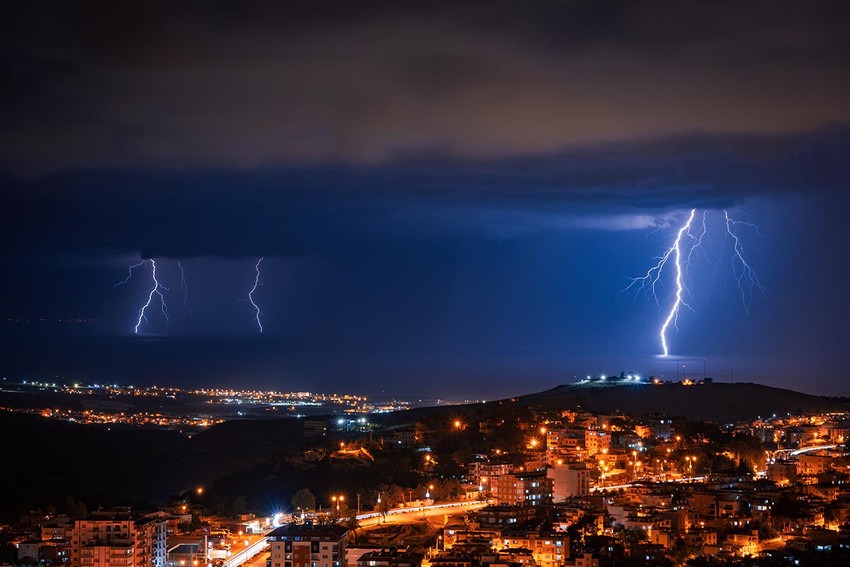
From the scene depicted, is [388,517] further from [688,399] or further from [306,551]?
[688,399]

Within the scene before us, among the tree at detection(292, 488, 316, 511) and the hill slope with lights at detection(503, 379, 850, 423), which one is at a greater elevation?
the hill slope with lights at detection(503, 379, 850, 423)

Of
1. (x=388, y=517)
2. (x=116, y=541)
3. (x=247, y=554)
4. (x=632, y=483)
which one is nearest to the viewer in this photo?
(x=116, y=541)

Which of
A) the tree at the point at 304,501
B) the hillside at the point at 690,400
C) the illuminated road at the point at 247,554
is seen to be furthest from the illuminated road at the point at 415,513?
the hillside at the point at 690,400

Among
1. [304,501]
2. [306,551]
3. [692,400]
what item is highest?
[692,400]

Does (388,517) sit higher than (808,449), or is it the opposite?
(808,449)

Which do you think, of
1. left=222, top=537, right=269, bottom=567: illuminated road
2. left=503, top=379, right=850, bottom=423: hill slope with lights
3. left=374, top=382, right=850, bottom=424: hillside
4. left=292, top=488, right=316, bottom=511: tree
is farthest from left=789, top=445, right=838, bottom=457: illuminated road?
left=222, top=537, right=269, bottom=567: illuminated road

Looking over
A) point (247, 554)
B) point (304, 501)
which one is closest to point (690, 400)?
point (304, 501)

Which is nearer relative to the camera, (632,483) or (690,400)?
(632,483)

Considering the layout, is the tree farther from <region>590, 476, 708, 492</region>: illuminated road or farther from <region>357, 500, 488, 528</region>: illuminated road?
<region>590, 476, 708, 492</region>: illuminated road

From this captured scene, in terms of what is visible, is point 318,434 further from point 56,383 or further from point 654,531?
point 56,383
